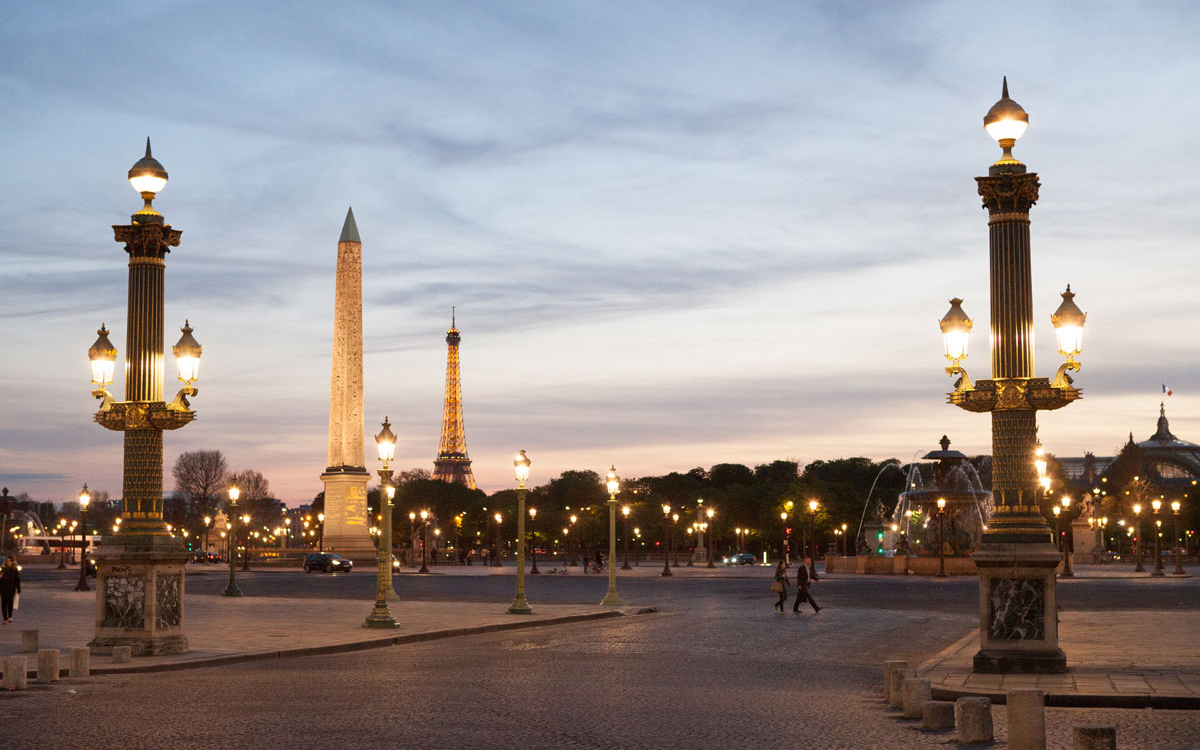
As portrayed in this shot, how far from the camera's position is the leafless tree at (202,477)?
16550 cm

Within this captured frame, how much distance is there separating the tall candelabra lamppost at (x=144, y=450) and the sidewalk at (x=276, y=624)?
2.13 feet

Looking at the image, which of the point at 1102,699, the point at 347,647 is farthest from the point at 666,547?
the point at 1102,699

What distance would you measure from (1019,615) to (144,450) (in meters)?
14.5

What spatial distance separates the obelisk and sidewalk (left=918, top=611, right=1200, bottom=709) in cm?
6292

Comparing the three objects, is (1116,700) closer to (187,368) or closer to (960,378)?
(960,378)

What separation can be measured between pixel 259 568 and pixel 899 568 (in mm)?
49217

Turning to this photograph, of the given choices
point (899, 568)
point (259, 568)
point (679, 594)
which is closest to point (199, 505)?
point (259, 568)

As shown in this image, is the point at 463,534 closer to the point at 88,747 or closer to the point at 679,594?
the point at 679,594

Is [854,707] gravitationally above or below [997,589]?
below

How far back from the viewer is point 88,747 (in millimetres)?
13188

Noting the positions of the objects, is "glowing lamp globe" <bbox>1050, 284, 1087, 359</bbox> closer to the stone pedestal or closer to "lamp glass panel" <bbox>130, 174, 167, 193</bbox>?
"lamp glass panel" <bbox>130, 174, 167, 193</bbox>

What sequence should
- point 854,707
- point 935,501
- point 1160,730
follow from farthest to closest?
1. point 935,501
2. point 854,707
3. point 1160,730

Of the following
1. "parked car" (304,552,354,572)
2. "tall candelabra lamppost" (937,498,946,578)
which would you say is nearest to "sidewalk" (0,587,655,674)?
"tall candelabra lamppost" (937,498,946,578)

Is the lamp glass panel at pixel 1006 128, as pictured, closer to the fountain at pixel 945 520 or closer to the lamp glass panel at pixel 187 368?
the lamp glass panel at pixel 187 368
